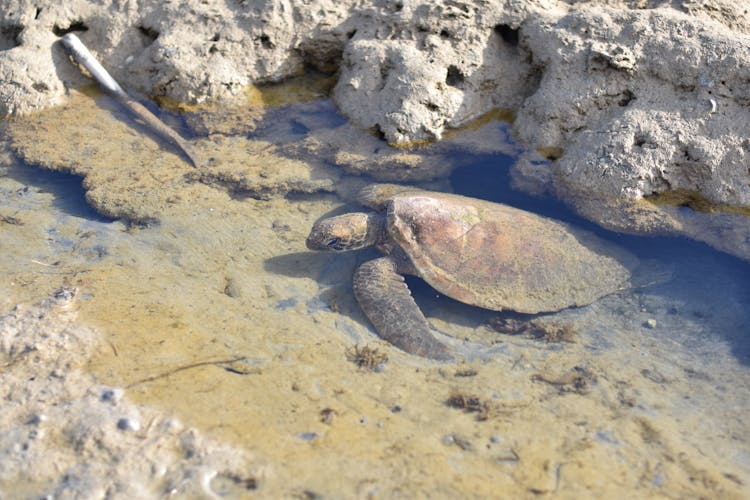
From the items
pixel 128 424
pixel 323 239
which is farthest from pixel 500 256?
pixel 128 424

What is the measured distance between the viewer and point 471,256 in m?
4.57

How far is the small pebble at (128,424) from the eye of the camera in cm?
294

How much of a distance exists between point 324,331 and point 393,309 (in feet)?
1.89

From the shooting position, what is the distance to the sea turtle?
174 inches

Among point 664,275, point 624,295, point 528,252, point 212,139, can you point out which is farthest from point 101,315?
point 664,275

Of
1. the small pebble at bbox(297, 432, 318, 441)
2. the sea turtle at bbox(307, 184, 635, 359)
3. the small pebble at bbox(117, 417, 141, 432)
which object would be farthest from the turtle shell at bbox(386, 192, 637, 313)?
the small pebble at bbox(117, 417, 141, 432)

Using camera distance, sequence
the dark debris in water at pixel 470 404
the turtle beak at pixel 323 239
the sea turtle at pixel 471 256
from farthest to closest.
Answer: the turtle beak at pixel 323 239, the sea turtle at pixel 471 256, the dark debris in water at pixel 470 404

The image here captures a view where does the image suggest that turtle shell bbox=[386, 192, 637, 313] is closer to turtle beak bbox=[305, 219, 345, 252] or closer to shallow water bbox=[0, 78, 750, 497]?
shallow water bbox=[0, 78, 750, 497]

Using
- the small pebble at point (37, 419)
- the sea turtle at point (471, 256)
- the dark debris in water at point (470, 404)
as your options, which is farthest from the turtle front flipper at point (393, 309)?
the small pebble at point (37, 419)

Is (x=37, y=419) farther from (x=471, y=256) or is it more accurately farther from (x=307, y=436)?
(x=471, y=256)

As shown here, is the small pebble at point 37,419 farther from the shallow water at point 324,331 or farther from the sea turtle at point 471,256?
the sea turtle at point 471,256

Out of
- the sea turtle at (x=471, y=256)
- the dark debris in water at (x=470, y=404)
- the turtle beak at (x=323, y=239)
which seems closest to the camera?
the dark debris in water at (x=470, y=404)

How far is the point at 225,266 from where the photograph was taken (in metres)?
4.62

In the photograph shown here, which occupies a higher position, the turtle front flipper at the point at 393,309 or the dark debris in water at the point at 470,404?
the turtle front flipper at the point at 393,309
